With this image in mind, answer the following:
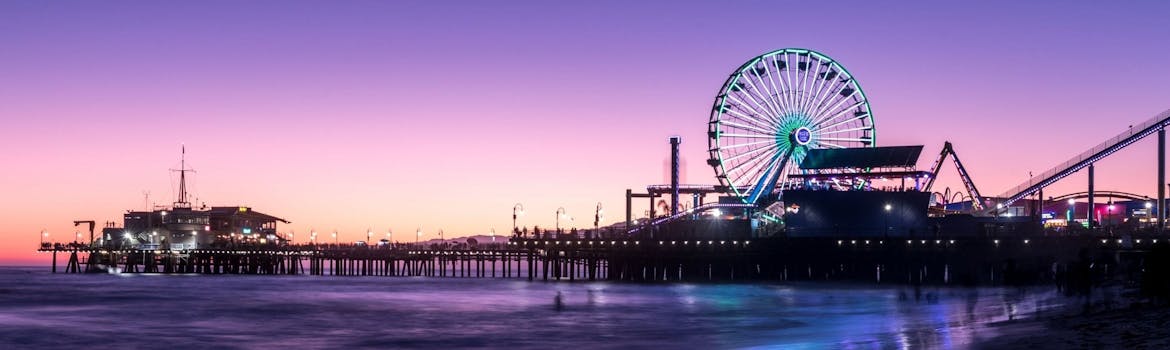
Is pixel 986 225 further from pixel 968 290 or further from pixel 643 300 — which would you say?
pixel 643 300

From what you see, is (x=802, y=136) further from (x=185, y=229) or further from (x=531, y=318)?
(x=185, y=229)

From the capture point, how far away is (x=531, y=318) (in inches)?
2251

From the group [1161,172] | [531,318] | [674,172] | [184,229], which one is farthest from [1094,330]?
[184,229]

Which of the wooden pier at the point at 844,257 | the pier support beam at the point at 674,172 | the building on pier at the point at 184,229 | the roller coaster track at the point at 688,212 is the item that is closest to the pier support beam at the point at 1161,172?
the wooden pier at the point at 844,257

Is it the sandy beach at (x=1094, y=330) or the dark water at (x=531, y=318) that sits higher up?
the sandy beach at (x=1094, y=330)

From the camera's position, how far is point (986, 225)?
101 meters

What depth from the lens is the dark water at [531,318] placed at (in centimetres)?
4434

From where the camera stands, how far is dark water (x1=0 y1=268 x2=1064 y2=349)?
4434cm

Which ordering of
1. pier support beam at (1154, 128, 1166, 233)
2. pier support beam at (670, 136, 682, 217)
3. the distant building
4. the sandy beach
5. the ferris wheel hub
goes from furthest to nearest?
the distant building, pier support beam at (670, 136, 682, 217), the ferris wheel hub, pier support beam at (1154, 128, 1166, 233), the sandy beach

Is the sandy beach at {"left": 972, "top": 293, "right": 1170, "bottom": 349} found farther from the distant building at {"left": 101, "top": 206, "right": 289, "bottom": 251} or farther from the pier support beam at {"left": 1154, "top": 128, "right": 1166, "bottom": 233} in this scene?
the distant building at {"left": 101, "top": 206, "right": 289, "bottom": 251}

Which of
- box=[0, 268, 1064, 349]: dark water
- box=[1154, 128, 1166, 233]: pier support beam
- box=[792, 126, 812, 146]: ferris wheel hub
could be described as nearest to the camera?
box=[0, 268, 1064, 349]: dark water

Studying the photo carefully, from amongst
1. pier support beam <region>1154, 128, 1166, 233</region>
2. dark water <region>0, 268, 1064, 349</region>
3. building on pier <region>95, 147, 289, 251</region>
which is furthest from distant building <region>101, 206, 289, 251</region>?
pier support beam <region>1154, 128, 1166, 233</region>

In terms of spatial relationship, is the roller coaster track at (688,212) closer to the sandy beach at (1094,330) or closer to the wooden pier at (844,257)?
the wooden pier at (844,257)

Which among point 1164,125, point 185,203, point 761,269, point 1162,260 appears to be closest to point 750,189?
point 761,269
